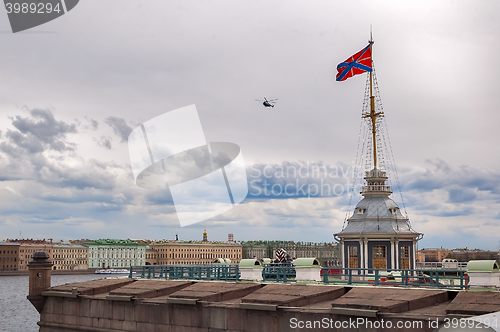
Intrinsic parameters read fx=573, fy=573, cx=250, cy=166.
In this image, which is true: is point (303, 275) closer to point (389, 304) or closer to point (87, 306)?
point (389, 304)

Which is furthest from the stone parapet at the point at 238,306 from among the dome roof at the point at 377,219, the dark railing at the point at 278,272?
the dome roof at the point at 377,219

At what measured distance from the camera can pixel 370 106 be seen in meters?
39.8

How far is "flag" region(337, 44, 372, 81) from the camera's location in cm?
3588

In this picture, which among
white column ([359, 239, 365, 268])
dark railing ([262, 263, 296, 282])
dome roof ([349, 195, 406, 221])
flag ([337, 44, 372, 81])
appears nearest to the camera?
dark railing ([262, 263, 296, 282])

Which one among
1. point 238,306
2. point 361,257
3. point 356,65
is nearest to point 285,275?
point 238,306

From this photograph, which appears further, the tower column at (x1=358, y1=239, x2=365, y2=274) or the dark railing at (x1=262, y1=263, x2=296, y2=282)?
the tower column at (x1=358, y1=239, x2=365, y2=274)

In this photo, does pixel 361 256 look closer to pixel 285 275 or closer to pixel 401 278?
pixel 401 278

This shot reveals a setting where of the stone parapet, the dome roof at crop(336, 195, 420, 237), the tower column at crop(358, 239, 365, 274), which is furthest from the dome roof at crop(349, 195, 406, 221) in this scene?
the stone parapet

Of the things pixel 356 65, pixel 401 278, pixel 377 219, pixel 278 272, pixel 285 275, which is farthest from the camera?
pixel 356 65

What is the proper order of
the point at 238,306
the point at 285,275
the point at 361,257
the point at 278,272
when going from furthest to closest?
the point at 361,257, the point at 278,272, the point at 285,275, the point at 238,306

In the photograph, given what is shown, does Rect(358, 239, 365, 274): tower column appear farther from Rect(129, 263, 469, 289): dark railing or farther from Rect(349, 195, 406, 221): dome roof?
Rect(129, 263, 469, 289): dark railing

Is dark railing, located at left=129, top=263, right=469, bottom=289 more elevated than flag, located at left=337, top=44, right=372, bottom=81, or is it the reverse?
flag, located at left=337, top=44, right=372, bottom=81

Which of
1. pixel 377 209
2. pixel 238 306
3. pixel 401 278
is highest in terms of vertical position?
pixel 377 209

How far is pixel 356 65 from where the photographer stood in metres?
36.1
